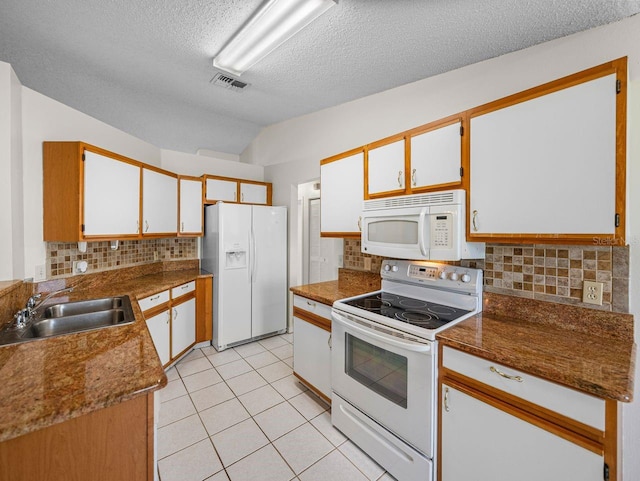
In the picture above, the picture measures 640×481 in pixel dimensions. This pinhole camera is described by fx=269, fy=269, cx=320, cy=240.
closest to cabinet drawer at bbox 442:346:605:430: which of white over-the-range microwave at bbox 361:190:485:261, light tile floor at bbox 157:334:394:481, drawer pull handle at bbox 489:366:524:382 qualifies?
drawer pull handle at bbox 489:366:524:382

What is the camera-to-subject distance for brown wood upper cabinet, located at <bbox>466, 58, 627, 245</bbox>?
1.13 meters

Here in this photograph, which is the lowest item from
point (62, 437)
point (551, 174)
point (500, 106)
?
point (62, 437)

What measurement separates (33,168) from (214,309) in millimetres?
2035

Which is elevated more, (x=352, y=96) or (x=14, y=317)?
(x=352, y=96)

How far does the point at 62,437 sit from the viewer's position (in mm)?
893

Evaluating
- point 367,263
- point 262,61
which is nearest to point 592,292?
point 367,263

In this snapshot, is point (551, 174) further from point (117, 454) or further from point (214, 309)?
point (214, 309)

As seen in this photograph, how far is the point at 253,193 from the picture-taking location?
12.8 ft

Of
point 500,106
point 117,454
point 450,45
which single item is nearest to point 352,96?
point 450,45

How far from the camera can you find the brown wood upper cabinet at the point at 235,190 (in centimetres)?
349

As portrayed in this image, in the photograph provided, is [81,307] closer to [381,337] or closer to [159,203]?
[159,203]

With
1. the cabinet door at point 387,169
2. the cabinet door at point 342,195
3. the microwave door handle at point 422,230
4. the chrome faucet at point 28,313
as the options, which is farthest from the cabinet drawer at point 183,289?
the microwave door handle at point 422,230

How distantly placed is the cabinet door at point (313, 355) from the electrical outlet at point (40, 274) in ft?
6.60

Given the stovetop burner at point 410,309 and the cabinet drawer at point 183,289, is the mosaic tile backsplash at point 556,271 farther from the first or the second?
the cabinet drawer at point 183,289
